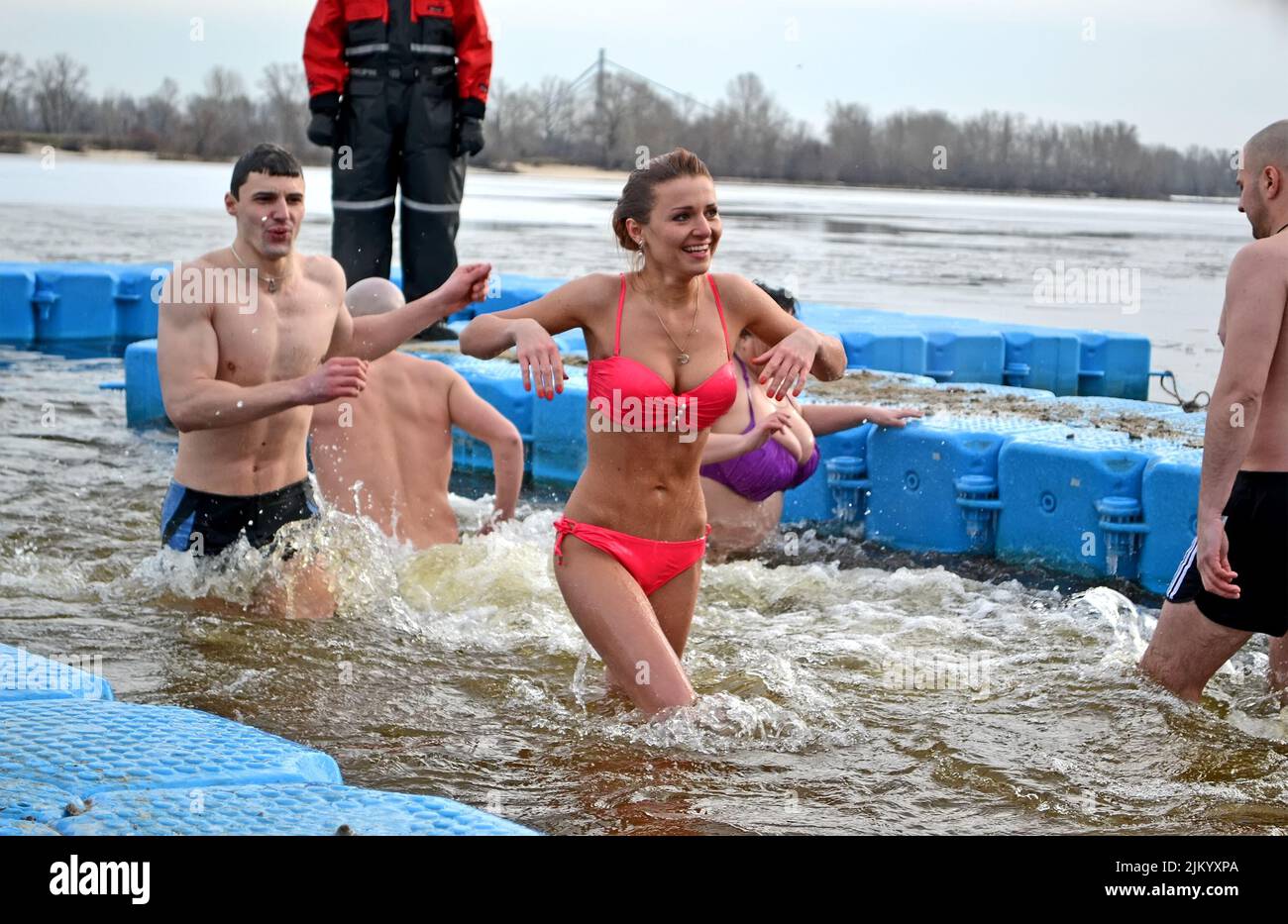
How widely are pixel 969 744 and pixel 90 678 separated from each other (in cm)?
238

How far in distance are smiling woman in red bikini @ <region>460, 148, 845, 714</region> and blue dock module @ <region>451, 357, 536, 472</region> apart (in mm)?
4229

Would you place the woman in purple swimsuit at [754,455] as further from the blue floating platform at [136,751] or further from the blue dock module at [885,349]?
the blue dock module at [885,349]

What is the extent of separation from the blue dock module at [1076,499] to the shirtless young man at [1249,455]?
2144mm

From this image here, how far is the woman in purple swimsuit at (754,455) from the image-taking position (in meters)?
6.03

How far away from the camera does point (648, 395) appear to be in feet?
12.9

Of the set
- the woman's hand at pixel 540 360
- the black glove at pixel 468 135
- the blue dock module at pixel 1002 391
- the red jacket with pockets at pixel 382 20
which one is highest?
the red jacket with pockets at pixel 382 20

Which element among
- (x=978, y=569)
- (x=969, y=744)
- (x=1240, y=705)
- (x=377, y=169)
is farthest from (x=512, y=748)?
(x=377, y=169)

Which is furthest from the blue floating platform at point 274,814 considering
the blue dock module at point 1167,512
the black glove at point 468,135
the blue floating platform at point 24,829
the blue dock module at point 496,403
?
the black glove at point 468,135

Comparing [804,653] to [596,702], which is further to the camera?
[804,653]

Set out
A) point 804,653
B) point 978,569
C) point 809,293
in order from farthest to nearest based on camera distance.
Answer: point 809,293, point 978,569, point 804,653

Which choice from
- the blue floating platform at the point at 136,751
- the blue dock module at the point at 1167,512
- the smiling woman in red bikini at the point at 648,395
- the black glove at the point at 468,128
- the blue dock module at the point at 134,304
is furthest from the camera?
the blue dock module at the point at 134,304

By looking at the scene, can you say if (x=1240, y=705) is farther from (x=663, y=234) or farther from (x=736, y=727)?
(x=663, y=234)

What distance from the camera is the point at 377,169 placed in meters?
9.66

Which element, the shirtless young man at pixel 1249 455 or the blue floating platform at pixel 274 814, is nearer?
the blue floating platform at pixel 274 814
